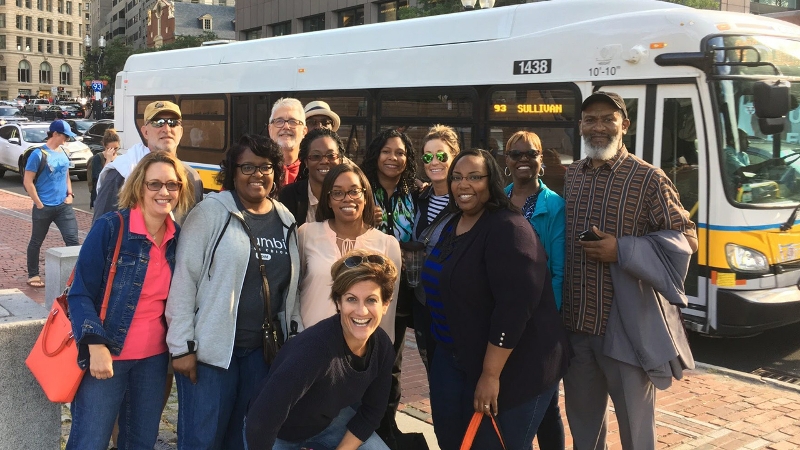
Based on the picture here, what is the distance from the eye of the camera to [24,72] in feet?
393

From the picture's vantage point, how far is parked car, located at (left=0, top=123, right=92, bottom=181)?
22.3 m

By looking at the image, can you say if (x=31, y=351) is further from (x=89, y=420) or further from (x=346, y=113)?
(x=346, y=113)

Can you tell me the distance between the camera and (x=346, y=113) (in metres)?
10.3

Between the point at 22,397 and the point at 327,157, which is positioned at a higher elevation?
the point at 327,157

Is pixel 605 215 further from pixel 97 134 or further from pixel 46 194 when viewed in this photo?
pixel 97 134

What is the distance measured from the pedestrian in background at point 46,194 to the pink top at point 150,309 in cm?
620

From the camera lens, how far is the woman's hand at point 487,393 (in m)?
3.13

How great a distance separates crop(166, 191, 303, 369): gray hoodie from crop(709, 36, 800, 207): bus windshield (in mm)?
4741

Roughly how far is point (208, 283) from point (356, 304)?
0.72 metres

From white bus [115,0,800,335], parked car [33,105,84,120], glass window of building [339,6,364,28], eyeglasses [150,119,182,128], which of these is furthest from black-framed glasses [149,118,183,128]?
parked car [33,105,84,120]

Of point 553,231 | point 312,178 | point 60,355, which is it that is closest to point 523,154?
point 553,231

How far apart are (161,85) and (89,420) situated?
40.4 feet

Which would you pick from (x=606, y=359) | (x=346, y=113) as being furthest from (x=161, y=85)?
(x=606, y=359)

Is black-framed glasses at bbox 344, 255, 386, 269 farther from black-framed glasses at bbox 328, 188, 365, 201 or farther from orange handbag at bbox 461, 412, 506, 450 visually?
orange handbag at bbox 461, 412, 506, 450
